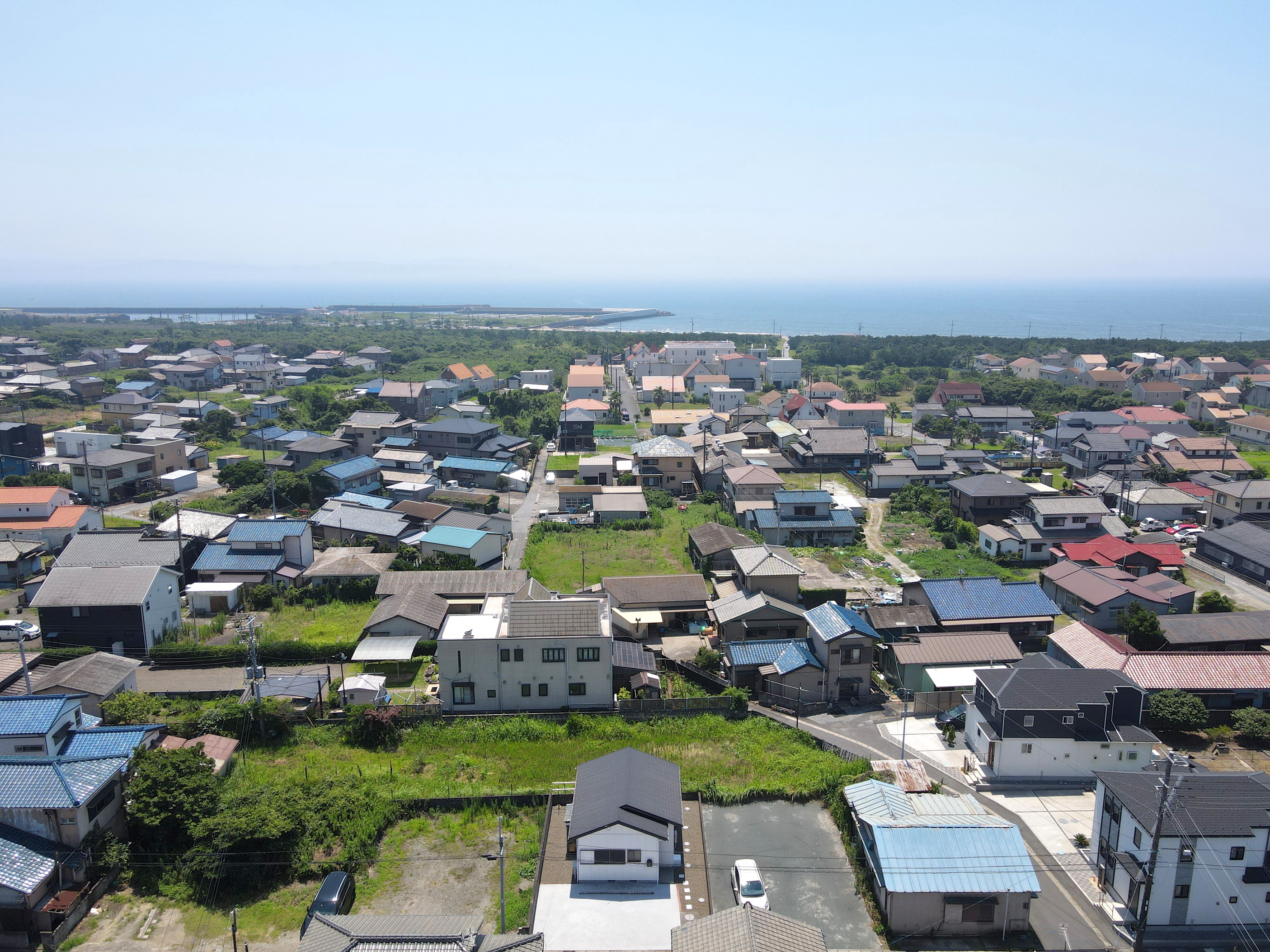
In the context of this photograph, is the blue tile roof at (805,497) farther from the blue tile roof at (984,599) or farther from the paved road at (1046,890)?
the paved road at (1046,890)

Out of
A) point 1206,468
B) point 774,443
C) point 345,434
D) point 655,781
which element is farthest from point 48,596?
point 1206,468

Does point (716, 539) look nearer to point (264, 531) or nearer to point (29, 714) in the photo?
point (264, 531)

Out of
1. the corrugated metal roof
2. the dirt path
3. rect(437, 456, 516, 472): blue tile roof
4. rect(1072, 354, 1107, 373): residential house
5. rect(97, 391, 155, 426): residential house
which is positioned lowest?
the dirt path

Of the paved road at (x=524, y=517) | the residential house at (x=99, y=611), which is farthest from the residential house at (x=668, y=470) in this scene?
the residential house at (x=99, y=611)

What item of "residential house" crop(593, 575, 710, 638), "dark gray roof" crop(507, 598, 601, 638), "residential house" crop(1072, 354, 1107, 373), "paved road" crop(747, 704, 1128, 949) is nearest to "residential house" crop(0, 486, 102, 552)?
"dark gray roof" crop(507, 598, 601, 638)

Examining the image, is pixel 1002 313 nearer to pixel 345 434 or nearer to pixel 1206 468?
pixel 1206 468

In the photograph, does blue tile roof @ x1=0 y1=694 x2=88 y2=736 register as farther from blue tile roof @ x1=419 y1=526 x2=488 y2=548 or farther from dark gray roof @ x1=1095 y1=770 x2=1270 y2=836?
dark gray roof @ x1=1095 y1=770 x2=1270 y2=836
